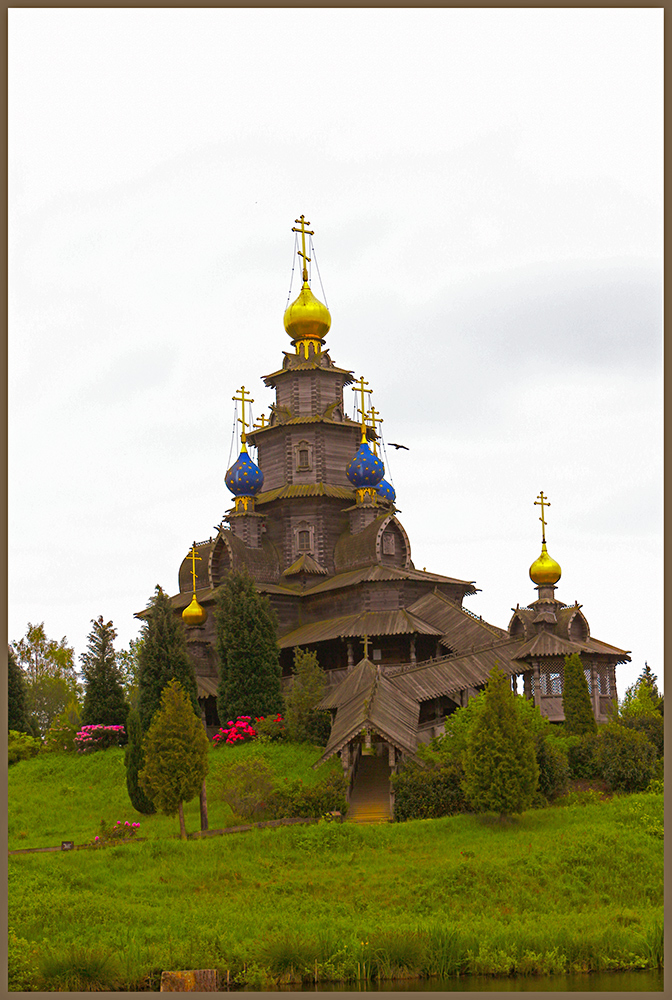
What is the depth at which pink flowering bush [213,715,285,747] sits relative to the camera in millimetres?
36594

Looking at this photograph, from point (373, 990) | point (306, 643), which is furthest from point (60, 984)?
point (306, 643)

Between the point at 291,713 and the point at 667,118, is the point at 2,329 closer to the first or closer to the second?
the point at 667,118

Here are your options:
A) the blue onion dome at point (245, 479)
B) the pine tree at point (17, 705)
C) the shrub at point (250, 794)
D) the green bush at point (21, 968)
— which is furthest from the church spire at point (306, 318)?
the green bush at point (21, 968)

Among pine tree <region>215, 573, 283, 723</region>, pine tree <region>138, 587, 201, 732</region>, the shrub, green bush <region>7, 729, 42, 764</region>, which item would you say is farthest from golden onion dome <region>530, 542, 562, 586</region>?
green bush <region>7, 729, 42, 764</region>

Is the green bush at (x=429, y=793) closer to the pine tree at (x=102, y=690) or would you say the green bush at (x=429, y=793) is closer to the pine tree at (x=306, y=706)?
the pine tree at (x=306, y=706)

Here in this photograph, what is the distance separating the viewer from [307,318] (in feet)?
158

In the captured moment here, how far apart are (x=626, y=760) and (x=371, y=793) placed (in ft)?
21.7

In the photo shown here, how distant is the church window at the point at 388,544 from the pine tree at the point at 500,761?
1539cm

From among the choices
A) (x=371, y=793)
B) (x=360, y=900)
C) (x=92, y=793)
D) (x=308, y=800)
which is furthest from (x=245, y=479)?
(x=360, y=900)

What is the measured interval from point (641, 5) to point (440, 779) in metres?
19.1

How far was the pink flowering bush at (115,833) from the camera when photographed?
2825 centimetres

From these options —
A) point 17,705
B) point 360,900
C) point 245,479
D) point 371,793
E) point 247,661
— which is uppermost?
point 245,479

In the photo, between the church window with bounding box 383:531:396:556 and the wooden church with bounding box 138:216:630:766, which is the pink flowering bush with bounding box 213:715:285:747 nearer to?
the wooden church with bounding box 138:216:630:766

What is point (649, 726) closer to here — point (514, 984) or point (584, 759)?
point (584, 759)
